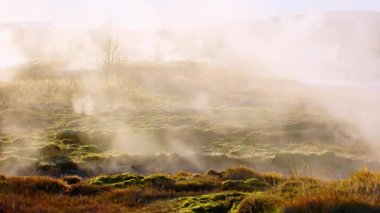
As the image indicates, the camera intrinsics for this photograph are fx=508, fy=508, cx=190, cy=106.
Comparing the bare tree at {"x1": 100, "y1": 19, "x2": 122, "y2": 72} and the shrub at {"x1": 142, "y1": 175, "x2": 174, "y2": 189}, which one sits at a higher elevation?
the bare tree at {"x1": 100, "y1": 19, "x2": 122, "y2": 72}

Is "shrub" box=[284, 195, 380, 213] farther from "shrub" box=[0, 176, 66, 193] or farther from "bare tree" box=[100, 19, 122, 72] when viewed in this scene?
"bare tree" box=[100, 19, 122, 72]

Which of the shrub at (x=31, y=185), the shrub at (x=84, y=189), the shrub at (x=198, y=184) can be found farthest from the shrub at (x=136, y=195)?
the shrub at (x=31, y=185)

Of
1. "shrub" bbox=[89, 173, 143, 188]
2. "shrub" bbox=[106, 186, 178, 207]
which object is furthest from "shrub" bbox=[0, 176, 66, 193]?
"shrub" bbox=[106, 186, 178, 207]

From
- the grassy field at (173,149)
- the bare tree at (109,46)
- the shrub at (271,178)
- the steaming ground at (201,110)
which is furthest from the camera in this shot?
the bare tree at (109,46)

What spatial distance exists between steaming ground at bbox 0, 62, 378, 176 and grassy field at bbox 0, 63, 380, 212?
0.09 m

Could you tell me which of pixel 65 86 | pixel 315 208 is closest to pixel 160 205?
pixel 315 208

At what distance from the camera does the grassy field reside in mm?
11727

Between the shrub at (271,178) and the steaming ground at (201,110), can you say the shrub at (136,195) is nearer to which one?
the shrub at (271,178)

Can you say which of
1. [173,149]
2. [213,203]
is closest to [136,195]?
[213,203]

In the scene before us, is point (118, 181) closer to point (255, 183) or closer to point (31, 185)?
point (31, 185)

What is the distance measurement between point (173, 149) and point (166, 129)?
5.81 meters

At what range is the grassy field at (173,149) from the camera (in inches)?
462

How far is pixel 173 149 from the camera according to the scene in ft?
89.4

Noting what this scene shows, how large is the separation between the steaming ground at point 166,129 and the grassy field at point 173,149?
9 centimetres
